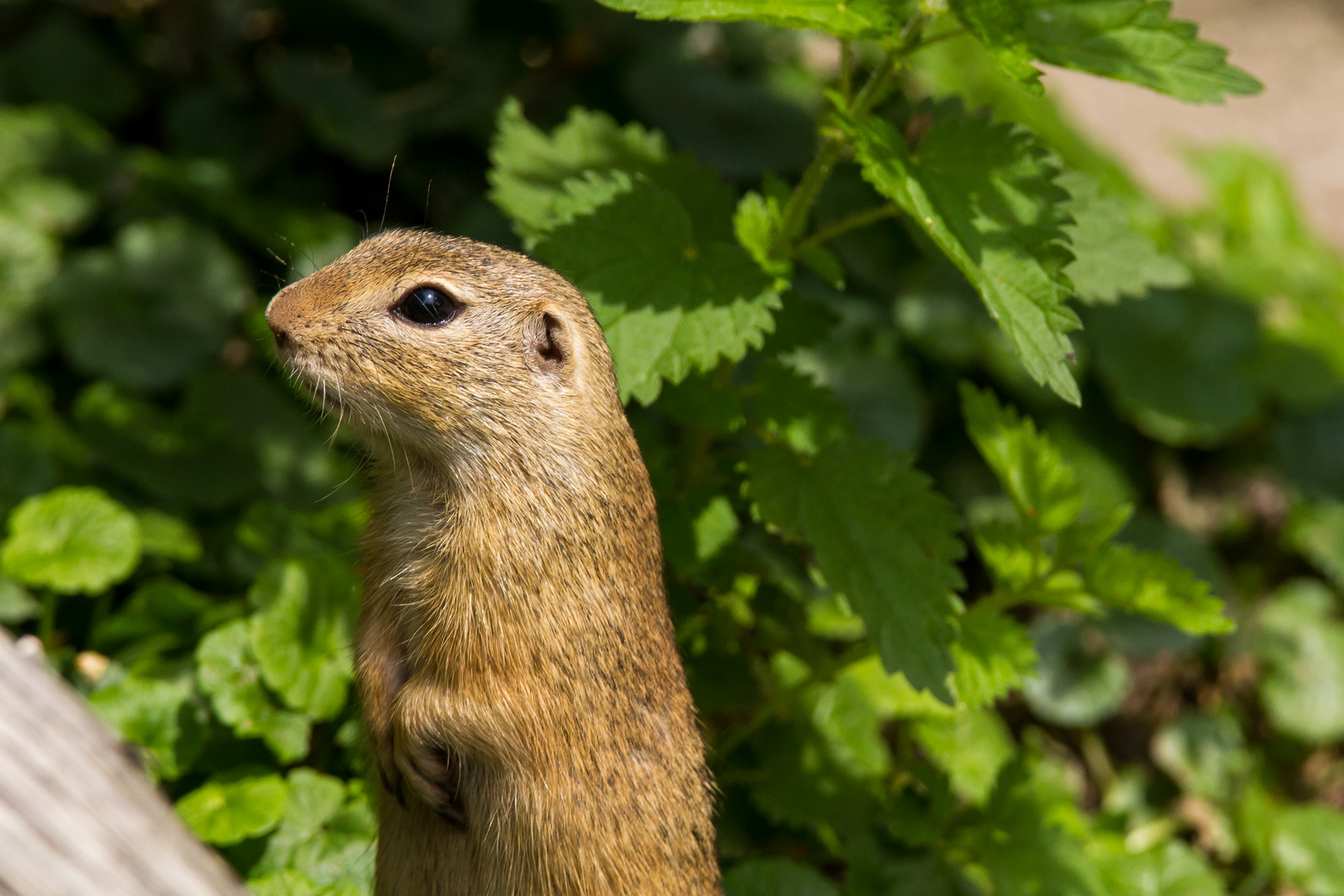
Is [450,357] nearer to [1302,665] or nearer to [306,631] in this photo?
[306,631]

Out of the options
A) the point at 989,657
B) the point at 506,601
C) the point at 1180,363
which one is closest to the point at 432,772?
the point at 506,601

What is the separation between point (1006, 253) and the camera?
222 centimetres

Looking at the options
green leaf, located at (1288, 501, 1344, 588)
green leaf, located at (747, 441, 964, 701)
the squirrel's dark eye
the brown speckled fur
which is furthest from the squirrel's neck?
green leaf, located at (1288, 501, 1344, 588)

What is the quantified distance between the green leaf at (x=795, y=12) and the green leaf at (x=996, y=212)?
17 centimetres

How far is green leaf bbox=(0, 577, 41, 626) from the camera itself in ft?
10.1

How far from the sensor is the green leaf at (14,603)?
121 inches

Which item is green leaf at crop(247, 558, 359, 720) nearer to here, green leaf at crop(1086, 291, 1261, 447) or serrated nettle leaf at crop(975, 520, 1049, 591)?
serrated nettle leaf at crop(975, 520, 1049, 591)

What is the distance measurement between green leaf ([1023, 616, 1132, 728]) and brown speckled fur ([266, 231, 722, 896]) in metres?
2.26

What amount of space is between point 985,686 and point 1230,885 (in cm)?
233

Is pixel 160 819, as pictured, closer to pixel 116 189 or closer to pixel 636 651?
pixel 636 651

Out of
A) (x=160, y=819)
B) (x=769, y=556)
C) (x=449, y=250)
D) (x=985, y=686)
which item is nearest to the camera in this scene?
(x=160, y=819)

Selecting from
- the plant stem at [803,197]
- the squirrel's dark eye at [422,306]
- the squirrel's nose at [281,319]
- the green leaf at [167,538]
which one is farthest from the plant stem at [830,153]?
the green leaf at [167,538]

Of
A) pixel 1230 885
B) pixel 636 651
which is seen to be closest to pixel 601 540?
pixel 636 651

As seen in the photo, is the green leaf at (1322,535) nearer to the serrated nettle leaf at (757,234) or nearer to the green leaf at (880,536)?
the green leaf at (880,536)
